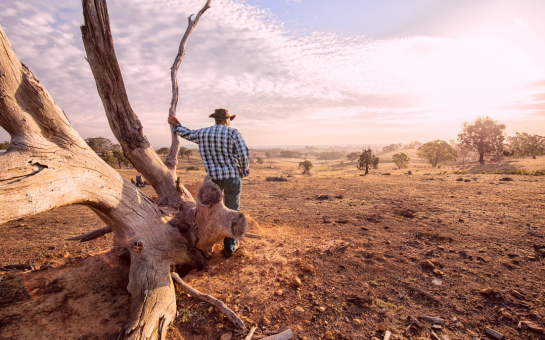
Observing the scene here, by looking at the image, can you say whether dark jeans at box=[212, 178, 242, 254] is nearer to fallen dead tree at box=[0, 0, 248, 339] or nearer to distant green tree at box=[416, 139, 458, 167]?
fallen dead tree at box=[0, 0, 248, 339]

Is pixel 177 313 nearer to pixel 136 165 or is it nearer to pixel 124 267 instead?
pixel 124 267

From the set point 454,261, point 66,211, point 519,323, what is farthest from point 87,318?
point 66,211

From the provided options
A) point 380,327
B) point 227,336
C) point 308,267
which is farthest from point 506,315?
point 227,336

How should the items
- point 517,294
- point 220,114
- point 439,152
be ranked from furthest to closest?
point 439,152
point 220,114
point 517,294

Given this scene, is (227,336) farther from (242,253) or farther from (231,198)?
(231,198)

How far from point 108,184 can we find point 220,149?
4.98ft

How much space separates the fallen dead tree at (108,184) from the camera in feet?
6.98

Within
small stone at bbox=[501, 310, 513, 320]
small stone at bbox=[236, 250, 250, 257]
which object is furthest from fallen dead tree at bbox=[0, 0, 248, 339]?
small stone at bbox=[501, 310, 513, 320]

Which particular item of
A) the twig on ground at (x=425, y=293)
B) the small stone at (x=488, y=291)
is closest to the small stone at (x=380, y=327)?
the twig on ground at (x=425, y=293)

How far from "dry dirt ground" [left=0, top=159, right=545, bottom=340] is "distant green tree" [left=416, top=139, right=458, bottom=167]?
4126cm

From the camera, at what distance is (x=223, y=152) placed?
12.1 feet

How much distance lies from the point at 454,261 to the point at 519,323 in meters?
1.38

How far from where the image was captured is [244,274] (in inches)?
138

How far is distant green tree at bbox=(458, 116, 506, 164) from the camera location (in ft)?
122
